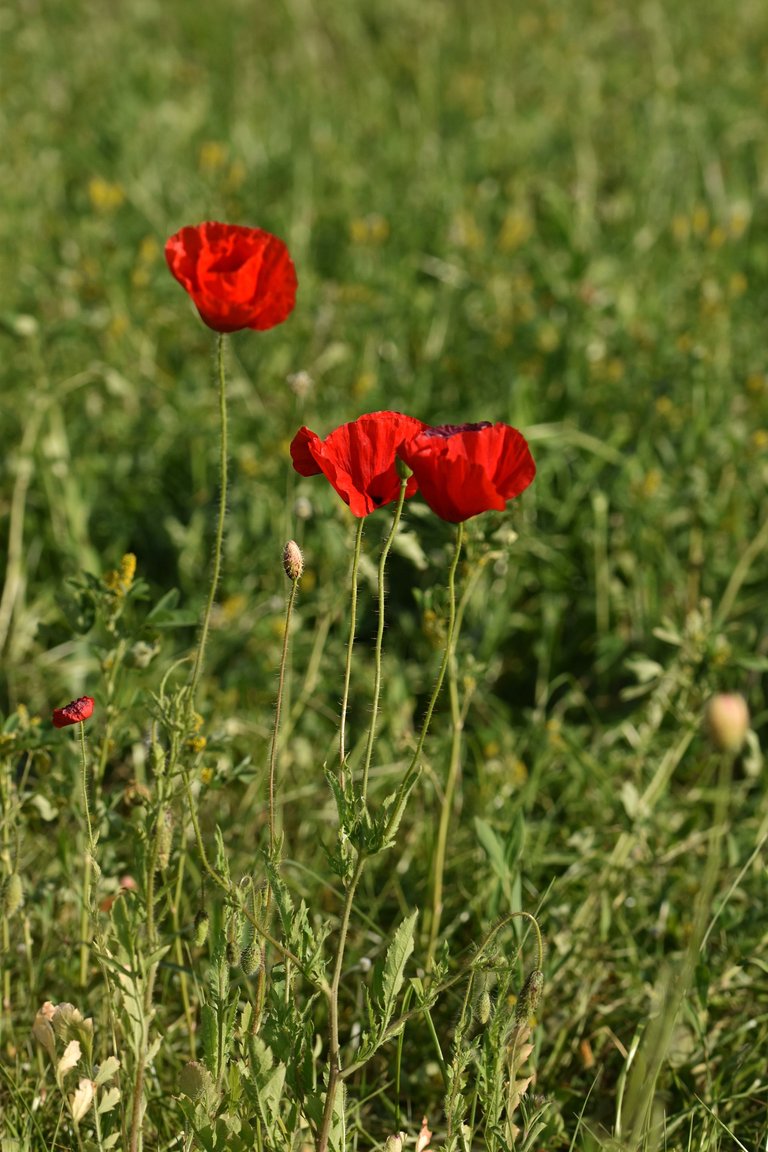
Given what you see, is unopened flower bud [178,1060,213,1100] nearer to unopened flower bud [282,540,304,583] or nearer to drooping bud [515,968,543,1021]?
drooping bud [515,968,543,1021]

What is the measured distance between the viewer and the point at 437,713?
2.53 metres

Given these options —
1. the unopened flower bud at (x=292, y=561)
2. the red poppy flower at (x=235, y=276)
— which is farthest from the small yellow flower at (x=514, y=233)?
the unopened flower bud at (x=292, y=561)

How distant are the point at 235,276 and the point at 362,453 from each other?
0.34 metres

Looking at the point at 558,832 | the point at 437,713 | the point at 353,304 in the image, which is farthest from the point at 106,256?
the point at 558,832

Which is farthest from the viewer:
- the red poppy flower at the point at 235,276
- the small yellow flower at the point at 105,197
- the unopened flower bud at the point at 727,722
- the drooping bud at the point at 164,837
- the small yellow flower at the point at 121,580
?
the small yellow flower at the point at 105,197

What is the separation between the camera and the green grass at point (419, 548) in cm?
176

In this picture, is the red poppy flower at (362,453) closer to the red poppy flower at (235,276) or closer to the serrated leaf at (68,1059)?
the red poppy flower at (235,276)

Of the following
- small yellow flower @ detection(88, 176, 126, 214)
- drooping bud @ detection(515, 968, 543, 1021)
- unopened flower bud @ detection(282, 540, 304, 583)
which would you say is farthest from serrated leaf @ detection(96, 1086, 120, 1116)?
small yellow flower @ detection(88, 176, 126, 214)

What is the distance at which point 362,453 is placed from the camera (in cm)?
137

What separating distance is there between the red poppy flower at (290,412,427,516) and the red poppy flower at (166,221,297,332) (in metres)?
0.27

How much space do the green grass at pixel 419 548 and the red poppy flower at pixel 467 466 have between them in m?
0.40

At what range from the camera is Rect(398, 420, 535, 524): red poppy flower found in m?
1.31

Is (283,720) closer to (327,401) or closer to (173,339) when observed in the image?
(327,401)

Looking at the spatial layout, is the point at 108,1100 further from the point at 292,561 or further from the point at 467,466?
the point at 467,466
